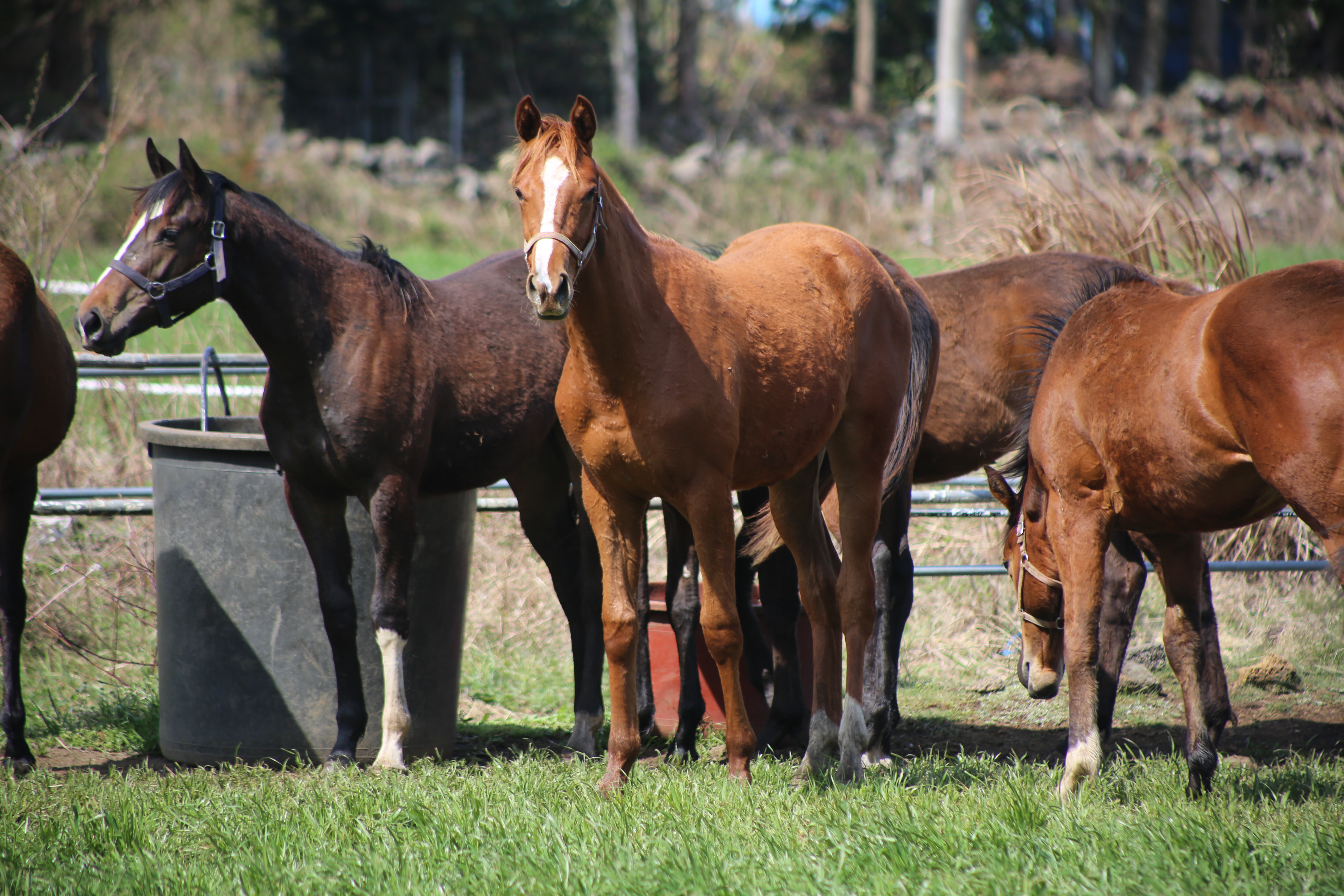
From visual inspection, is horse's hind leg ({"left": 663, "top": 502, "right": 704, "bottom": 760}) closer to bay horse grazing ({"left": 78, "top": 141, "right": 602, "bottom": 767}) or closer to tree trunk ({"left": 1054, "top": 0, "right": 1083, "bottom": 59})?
bay horse grazing ({"left": 78, "top": 141, "right": 602, "bottom": 767})

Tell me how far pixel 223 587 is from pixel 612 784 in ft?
6.53

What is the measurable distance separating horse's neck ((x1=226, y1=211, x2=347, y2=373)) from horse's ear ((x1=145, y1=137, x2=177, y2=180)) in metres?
0.40

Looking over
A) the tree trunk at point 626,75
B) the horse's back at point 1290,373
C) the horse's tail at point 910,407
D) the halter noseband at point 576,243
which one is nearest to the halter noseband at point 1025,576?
the horse's tail at point 910,407

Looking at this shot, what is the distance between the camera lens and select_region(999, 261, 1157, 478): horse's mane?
438 centimetres

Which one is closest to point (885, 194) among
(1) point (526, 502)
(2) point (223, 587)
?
(1) point (526, 502)

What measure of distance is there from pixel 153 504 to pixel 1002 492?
374cm

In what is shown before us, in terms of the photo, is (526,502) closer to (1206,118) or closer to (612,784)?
(612,784)

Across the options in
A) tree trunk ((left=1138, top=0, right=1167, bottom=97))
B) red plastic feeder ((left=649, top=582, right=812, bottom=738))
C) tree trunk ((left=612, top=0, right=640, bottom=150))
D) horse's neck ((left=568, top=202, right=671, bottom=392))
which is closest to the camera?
horse's neck ((left=568, top=202, right=671, bottom=392))

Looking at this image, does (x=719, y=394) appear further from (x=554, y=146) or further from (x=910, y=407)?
(x=910, y=407)

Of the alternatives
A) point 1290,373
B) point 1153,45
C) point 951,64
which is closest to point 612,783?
point 1290,373

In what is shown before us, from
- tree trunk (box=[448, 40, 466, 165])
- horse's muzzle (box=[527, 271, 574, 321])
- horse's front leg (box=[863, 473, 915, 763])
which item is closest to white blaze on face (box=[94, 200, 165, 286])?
horse's muzzle (box=[527, 271, 574, 321])

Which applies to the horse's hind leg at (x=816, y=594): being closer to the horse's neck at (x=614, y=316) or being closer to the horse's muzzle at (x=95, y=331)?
the horse's neck at (x=614, y=316)

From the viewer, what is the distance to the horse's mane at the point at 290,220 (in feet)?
13.3

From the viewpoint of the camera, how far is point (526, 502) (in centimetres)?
518
